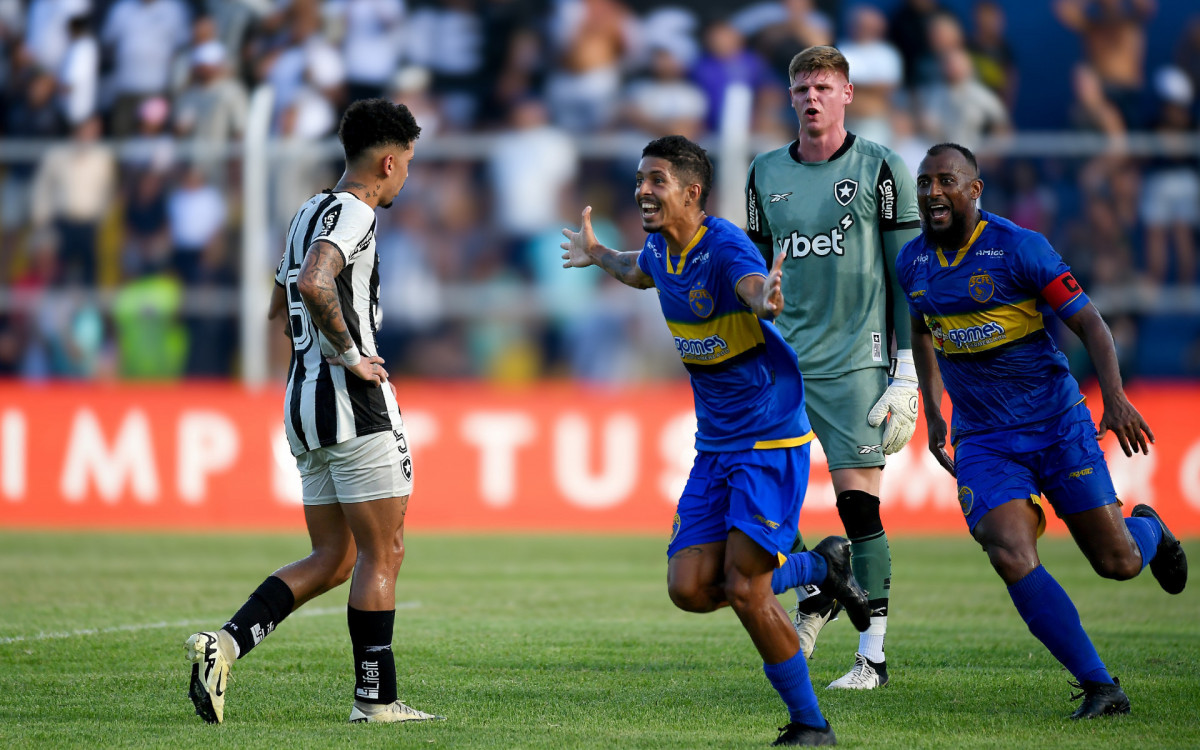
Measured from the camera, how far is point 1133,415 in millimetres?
5516

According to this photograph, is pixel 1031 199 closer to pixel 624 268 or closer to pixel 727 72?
pixel 727 72

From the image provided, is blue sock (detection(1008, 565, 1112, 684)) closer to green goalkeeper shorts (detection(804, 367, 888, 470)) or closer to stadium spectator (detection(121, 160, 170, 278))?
green goalkeeper shorts (detection(804, 367, 888, 470))

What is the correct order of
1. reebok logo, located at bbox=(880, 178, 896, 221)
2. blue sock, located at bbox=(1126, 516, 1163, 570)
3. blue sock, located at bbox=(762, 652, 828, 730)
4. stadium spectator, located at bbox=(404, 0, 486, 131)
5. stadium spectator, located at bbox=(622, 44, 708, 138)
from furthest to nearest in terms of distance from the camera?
stadium spectator, located at bbox=(404, 0, 486, 131)
stadium spectator, located at bbox=(622, 44, 708, 138)
reebok logo, located at bbox=(880, 178, 896, 221)
blue sock, located at bbox=(1126, 516, 1163, 570)
blue sock, located at bbox=(762, 652, 828, 730)

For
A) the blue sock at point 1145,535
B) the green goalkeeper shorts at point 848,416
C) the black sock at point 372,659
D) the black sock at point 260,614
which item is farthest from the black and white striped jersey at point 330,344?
the blue sock at point 1145,535

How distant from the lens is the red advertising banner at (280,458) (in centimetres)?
1395

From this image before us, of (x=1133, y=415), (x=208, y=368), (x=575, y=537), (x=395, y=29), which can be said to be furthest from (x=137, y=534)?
(x=1133, y=415)

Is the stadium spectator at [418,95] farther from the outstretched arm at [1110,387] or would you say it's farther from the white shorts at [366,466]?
the outstretched arm at [1110,387]

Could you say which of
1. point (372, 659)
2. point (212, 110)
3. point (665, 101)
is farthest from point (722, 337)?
point (212, 110)

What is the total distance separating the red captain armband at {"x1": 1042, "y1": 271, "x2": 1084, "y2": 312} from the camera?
573cm

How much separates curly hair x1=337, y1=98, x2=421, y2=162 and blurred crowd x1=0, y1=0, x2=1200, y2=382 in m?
8.54

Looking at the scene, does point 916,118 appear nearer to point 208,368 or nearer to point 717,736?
point 208,368

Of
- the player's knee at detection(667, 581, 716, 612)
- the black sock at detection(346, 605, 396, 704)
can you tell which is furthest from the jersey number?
the player's knee at detection(667, 581, 716, 612)

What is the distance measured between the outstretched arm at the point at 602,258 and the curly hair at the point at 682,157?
544 millimetres

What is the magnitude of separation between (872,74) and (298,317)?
10569 millimetres
